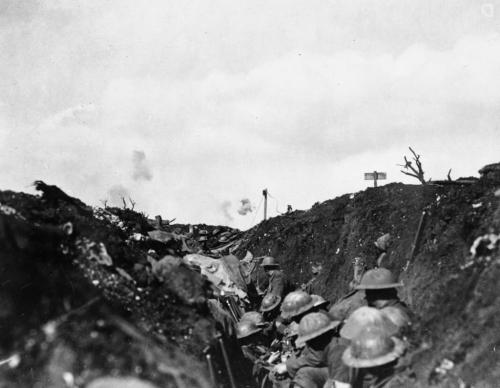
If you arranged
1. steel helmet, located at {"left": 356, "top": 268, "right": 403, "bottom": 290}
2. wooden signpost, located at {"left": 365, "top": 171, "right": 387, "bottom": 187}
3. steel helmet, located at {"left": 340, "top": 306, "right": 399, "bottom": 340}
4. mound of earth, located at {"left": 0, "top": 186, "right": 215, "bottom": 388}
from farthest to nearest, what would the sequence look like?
wooden signpost, located at {"left": 365, "top": 171, "right": 387, "bottom": 187} → steel helmet, located at {"left": 356, "top": 268, "right": 403, "bottom": 290} → mound of earth, located at {"left": 0, "top": 186, "right": 215, "bottom": 388} → steel helmet, located at {"left": 340, "top": 306, "right": 399, "bottom": 340}

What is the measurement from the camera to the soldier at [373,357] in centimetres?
508

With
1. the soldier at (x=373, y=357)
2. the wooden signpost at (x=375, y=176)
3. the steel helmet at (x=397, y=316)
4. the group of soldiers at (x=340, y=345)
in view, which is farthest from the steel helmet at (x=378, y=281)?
the wooden signpost at (x=375, y=176)

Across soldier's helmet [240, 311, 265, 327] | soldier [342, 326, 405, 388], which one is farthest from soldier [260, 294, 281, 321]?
soldier [342, 326, 405, 388]

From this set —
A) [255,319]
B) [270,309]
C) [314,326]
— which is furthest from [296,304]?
[270,309]

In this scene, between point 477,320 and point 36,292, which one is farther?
point 36,292

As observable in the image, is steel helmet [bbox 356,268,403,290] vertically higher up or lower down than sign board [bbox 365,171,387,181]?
lower down

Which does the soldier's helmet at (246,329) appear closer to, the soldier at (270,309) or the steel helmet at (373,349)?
the soldier at (270,309)

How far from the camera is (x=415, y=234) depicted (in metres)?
11.4

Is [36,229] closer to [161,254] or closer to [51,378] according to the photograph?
[51,378]

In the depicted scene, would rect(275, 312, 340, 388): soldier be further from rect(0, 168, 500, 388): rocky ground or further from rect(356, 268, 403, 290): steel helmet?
rect(0, 168, 500, 388): rocky ground

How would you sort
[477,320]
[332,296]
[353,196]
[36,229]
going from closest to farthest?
[477,320] < [36,229] < [332,296] < [353,196]

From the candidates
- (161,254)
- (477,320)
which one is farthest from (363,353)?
(161,254)

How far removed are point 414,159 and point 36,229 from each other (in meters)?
8.95

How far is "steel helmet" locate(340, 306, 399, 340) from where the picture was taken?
5.28 metres
